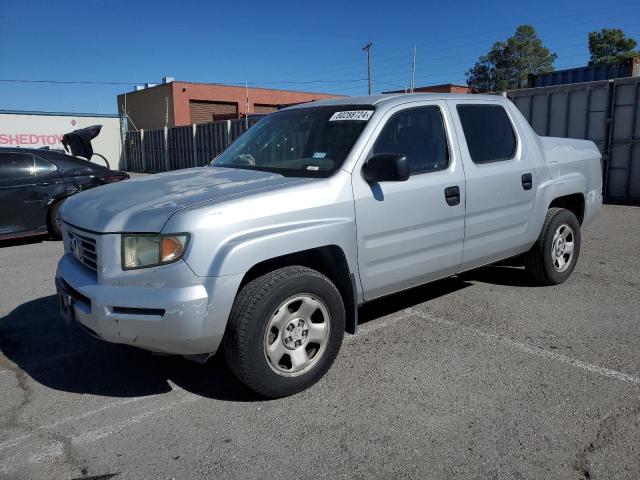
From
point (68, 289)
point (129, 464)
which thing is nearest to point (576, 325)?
point (129, 464)

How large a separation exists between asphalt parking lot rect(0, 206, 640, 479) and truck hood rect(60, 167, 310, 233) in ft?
3.63

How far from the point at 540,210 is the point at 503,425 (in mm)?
2626

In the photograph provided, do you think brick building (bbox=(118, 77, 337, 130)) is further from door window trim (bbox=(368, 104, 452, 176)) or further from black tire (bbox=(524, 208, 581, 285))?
door window trim (bbox=(368, 104, 452, 176))

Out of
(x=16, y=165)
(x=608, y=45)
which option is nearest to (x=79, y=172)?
(x=16, y=165)

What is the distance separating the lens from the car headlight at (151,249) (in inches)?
114

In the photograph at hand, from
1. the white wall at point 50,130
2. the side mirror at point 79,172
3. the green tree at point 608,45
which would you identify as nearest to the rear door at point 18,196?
the side mirror at point 79,172

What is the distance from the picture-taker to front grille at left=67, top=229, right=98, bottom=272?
3205 millimetres

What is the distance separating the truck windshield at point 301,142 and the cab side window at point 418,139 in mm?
203

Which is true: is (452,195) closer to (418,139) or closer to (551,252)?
(418,139)

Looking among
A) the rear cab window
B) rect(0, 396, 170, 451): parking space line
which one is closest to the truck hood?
rect(0, 396, 170, 451): parking space line

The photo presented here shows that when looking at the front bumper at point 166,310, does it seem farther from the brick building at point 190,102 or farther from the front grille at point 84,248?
the brick building at point 190,102

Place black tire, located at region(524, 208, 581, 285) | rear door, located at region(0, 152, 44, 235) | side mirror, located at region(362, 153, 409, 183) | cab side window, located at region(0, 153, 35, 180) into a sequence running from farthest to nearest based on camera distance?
cab side window, located at region(0, 153, 35, 180) → rear door, located at region(0, 152, 44, 235) → black tire, located at region(524, 208, 581, 285) → side mirror, located at region(362, 153, 409, 183)

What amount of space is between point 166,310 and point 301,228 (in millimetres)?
908

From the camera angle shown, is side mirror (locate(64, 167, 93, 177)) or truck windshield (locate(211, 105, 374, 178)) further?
side mirror (locate(64, 167, 93, 177))
